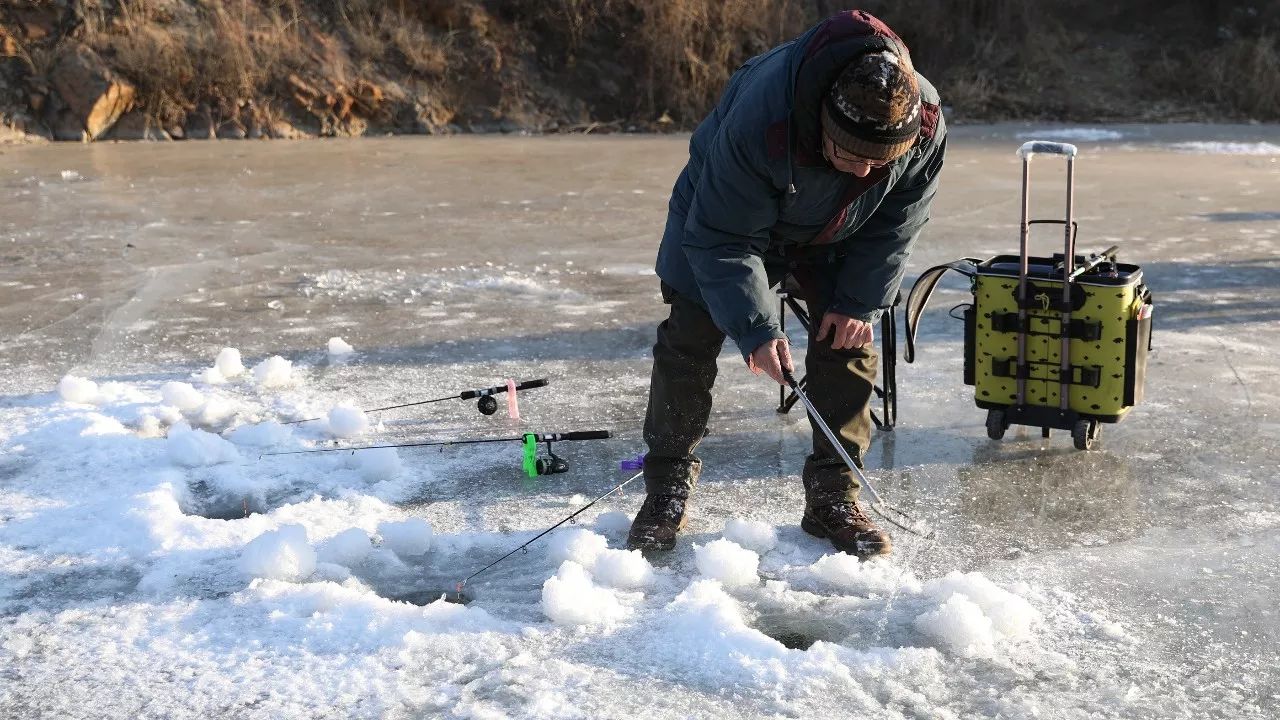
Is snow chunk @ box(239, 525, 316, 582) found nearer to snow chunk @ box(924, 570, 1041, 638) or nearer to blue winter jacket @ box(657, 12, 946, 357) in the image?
blue winter jacket @ box(657, 12, 946, 357)

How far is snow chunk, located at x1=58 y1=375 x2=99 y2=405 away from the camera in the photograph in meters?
5.14

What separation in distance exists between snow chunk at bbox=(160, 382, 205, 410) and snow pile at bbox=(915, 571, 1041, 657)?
3076 mm

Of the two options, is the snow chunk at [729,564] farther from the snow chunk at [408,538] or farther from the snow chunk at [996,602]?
the snow chunk at [408,538]

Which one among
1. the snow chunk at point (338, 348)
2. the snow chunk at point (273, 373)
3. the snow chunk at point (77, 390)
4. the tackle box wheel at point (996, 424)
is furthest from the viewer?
the snow chunk at point (338, 348)

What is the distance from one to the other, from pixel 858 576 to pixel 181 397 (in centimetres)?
288

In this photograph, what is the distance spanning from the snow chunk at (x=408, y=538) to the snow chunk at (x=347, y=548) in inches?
3.1

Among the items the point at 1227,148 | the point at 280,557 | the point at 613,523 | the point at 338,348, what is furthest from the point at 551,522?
the point at 1227,148

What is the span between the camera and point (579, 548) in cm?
362

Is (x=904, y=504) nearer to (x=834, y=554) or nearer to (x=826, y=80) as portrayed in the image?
(x=834, y=554)

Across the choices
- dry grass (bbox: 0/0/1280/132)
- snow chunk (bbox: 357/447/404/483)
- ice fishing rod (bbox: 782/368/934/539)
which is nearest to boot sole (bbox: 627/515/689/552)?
ice fishing rod (bbox: 782/368/934/539)

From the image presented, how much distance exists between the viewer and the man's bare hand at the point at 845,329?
3.61 m

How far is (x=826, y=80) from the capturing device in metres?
3.07

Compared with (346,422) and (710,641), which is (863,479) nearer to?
(710,641)

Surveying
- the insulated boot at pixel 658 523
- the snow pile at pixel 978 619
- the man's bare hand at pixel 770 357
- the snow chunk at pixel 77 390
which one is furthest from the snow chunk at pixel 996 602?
the snow chunk at pixel 77 390
